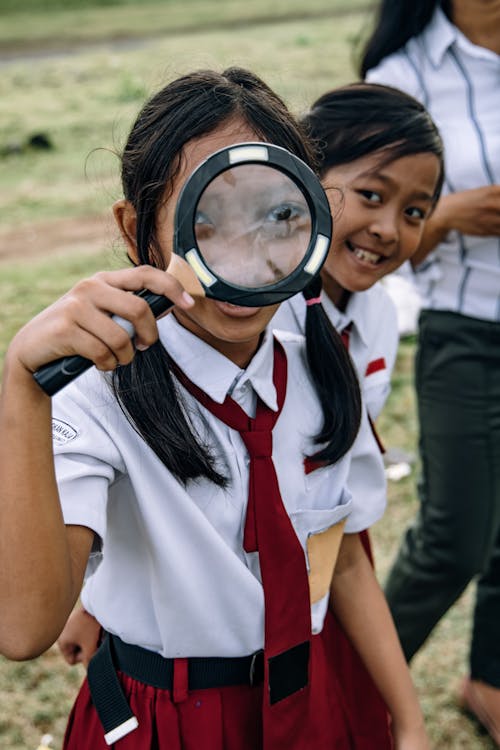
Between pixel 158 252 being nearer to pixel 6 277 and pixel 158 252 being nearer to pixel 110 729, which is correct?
pixel 110 729

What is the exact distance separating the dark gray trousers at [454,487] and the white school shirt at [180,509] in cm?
113

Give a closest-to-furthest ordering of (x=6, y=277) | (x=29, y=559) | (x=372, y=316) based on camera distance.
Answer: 1. (x=29, y=559)
2. (x=372, y=316)
3. (x=6, y=277)

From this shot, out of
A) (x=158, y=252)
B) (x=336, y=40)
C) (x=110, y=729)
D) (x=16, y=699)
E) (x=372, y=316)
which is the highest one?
(x=336, y=40)

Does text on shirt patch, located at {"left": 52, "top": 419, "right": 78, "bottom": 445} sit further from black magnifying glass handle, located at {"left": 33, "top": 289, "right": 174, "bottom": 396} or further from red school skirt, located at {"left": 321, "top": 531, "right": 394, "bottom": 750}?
red school skirt, located at {"left": 321, "top": 531, "right": 394, "bottom": 750}

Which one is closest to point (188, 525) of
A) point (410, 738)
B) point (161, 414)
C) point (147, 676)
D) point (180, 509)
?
point (180, 509)

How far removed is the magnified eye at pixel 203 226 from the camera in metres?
1.23

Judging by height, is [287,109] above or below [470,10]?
below

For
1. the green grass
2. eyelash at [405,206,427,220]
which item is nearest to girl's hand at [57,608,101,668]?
eyelash at [405,206,427,220]

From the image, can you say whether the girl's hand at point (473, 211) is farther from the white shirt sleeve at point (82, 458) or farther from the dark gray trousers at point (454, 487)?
the white shirt sleeve at point (82, 458)

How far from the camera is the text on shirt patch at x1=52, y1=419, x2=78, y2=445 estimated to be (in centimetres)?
143

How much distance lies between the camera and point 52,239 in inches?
293

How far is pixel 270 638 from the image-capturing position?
1.68 meters

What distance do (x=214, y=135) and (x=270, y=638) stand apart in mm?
866

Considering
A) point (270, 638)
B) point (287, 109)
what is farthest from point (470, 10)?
point (270, 638)
